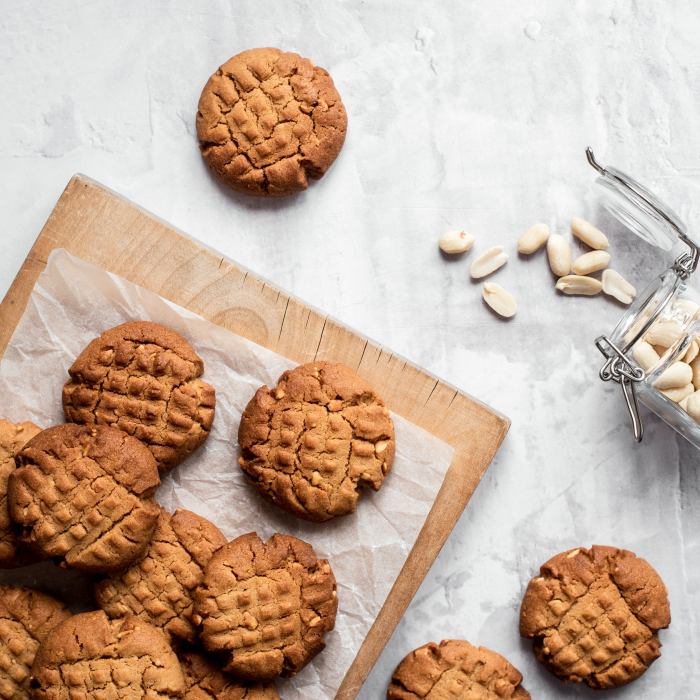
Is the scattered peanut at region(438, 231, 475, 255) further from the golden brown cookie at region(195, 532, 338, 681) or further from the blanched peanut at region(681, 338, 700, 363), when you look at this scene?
the golden brown cookie at region(195, 532, 338, 681)

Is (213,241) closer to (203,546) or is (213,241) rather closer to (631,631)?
(203,546)

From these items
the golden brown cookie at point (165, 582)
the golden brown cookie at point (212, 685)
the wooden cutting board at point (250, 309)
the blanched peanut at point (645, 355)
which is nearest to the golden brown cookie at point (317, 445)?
the wooden cutting board at point (250, 309)

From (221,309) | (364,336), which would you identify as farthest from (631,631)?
(221,309)

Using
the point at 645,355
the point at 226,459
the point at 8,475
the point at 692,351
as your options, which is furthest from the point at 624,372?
the point at 8,475

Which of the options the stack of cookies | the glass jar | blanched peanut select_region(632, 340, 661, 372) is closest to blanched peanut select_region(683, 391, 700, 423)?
the glass jar

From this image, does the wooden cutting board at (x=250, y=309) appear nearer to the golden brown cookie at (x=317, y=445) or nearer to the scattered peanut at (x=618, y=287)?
the golden brown cookie at (x=317, y=445)
